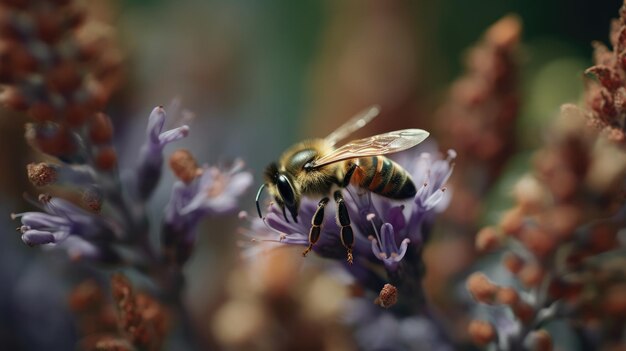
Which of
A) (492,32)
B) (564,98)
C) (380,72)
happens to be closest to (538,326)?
(492,32)

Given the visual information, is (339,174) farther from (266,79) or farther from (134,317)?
(266,79)

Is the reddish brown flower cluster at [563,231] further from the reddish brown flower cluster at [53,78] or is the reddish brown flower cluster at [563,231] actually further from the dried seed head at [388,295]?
the reddish brown flower cluster at [53,78]

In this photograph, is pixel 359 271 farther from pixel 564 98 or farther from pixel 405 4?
pixel 405 4

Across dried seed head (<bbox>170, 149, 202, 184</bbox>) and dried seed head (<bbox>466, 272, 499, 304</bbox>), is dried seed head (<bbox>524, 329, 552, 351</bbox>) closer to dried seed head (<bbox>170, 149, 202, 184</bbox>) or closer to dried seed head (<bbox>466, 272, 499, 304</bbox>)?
dried seed head (<bbox>466, 272, 499, 304</bbox>)

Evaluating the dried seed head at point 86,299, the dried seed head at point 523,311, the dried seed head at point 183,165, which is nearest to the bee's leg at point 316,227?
the dried seed head at point 183,165

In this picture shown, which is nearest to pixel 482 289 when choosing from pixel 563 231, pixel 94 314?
pixel 563 231

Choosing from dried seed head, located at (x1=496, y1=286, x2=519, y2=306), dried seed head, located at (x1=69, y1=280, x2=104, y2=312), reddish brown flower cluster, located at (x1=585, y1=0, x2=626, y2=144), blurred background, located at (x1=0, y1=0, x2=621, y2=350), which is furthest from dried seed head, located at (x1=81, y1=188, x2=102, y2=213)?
reddish brown flower cluster, located at (x1=585, y1=0, x2=626, y2=144)
